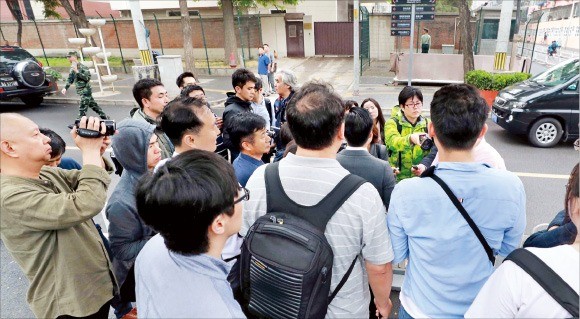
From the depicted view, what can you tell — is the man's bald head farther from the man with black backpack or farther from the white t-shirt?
the white t-shirt

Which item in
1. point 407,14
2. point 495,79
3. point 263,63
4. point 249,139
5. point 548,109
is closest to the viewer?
point 249,139

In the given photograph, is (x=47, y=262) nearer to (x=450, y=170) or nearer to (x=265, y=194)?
(x=265, y=194)

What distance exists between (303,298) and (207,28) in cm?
1990

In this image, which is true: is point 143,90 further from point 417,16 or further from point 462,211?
point 417,16

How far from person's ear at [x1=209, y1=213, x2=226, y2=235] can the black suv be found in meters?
11.4

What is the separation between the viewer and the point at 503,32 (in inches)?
356

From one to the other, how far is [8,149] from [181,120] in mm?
911

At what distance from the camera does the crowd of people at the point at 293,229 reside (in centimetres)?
119

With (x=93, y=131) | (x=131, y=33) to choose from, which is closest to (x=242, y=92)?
(x=93, y=131)

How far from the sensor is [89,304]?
1970 mm

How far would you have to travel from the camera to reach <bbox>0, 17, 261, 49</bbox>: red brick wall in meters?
19.1

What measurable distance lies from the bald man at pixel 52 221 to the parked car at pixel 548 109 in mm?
6811

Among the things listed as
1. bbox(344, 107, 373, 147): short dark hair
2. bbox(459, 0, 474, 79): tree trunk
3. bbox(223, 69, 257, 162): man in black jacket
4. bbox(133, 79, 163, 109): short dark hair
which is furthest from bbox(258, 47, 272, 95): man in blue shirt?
bbox(344, 107, 373, 147): short dark hair

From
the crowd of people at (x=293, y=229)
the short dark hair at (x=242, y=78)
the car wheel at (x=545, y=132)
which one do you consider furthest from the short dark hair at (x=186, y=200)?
the car wheel at (x=545, y=132)
